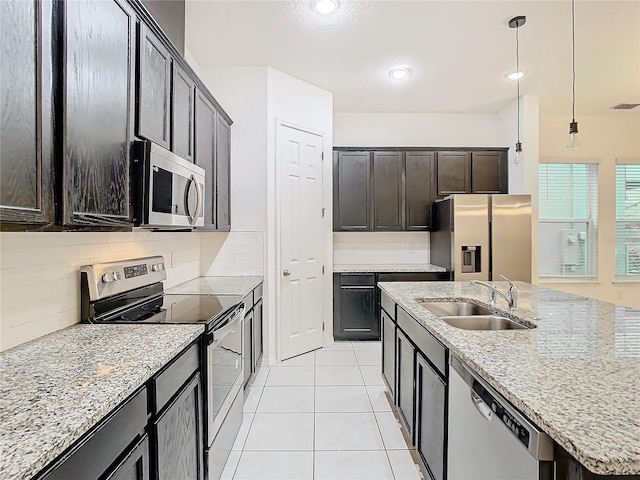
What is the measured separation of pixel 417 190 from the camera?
15.8 feet

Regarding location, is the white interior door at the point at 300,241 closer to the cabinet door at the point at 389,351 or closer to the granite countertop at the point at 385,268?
the granite countertop at the point at 385,268

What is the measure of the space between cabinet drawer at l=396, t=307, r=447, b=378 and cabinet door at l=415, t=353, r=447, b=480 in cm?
5

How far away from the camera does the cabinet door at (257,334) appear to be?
3102 millimetres

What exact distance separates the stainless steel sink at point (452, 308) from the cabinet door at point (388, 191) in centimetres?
245

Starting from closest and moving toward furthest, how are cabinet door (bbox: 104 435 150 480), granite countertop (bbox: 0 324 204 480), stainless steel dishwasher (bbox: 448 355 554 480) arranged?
granite countertop (bbox: 0 324 204 480)
stainless steel dishwasher (bbox: 448 355 554 480)
cabinet door (bbox: 104 435 150 480)

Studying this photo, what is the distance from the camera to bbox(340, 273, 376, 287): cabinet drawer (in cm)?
450

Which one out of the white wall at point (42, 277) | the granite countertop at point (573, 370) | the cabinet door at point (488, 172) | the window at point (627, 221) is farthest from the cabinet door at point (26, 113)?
the window at point (627, 221)

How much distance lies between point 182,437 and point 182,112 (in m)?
1.80

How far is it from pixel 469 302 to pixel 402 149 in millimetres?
2863

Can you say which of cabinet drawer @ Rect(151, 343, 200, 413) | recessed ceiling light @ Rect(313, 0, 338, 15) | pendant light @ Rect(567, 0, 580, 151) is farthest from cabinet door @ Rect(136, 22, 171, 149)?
pendant light @ Rect(567, 0, 580, 151)

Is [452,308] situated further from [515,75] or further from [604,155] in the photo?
[604,155]

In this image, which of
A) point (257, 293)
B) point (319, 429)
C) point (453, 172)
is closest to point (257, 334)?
point (257, 293)

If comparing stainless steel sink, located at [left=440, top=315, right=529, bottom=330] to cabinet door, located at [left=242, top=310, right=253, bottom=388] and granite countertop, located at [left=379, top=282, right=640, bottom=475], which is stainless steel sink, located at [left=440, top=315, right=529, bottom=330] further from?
cabinet door, located at [left=242, top=310, right=253, bottom=388]

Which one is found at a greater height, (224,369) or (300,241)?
(300,241)
